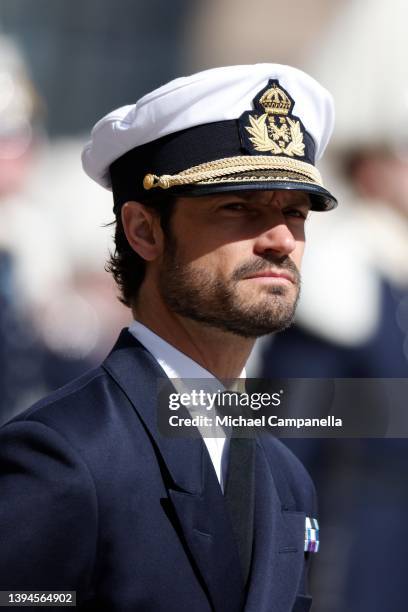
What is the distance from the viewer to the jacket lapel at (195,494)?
286cm

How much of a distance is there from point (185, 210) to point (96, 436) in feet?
1.92

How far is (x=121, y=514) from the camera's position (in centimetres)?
281

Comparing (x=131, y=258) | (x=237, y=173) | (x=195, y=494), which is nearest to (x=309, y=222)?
(x=131, y=258)

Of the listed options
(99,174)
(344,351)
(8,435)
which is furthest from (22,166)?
(8,435)

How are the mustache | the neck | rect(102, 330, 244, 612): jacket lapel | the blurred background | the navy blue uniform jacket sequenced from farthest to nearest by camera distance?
the blurred background → the neck → the mustache → rect(102, 330, 244, 612): jacket lapel → the navy blue uniform jacket

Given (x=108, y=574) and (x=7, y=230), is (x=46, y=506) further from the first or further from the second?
(x=7, y=230)

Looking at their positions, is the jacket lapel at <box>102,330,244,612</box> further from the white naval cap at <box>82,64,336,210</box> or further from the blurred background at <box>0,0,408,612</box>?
the blurred background at <box>0,0,408,612</box>

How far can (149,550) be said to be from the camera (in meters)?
2.82

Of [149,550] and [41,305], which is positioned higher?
[41,305]

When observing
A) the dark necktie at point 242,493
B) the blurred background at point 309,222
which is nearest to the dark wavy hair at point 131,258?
the dark necktie at point 242,493

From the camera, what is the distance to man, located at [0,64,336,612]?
2.79 metres

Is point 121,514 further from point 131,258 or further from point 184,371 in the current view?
point 131,258

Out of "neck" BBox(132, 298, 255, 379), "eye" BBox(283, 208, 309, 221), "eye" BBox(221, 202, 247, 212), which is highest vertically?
"eye" BBox(283, 208, 309, 221)

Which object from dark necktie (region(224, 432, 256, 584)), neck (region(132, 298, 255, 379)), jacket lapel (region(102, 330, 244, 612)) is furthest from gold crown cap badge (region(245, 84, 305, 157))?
dark necktie (region(224, 432, 256, 584))
